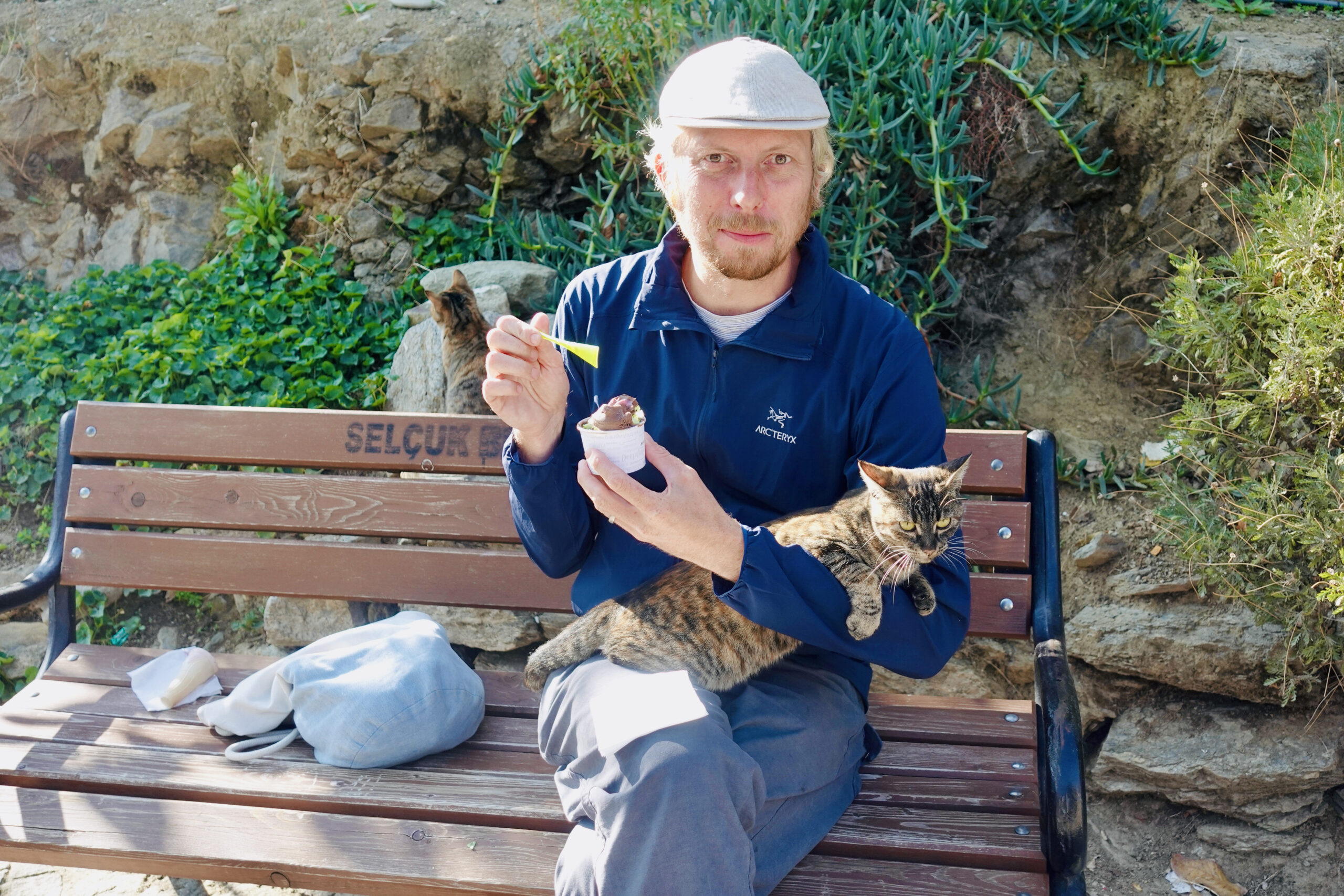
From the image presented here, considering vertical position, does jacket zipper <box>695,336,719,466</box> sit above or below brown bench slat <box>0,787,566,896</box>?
above

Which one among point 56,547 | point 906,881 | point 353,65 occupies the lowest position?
point 906,881

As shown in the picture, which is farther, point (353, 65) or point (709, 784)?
point (353, 65)

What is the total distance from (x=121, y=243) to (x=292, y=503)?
3.65 m

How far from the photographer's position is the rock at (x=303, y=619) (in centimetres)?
452

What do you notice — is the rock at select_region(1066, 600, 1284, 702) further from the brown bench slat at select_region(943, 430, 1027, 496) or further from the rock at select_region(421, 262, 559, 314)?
the rock at select_region(421, 262, 559, 314)

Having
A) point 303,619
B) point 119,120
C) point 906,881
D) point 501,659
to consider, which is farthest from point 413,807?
point 119,120

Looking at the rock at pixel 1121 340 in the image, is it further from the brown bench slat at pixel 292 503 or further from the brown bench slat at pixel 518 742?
the brown bench slat at pixel 292 503

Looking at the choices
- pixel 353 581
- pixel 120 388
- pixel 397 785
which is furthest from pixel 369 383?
pixel 397 785

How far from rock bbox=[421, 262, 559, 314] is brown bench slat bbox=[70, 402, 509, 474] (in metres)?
1.50

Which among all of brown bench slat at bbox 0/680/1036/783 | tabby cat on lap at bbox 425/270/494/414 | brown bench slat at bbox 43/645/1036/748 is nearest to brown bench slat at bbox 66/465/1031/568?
brown bench slat at bbox 43/645/1036/748

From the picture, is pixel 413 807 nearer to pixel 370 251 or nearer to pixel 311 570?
pixel 311 570

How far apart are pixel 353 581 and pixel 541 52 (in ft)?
10.4

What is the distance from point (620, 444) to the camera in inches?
82.4

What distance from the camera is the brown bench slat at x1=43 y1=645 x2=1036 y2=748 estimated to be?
288 centimetres
